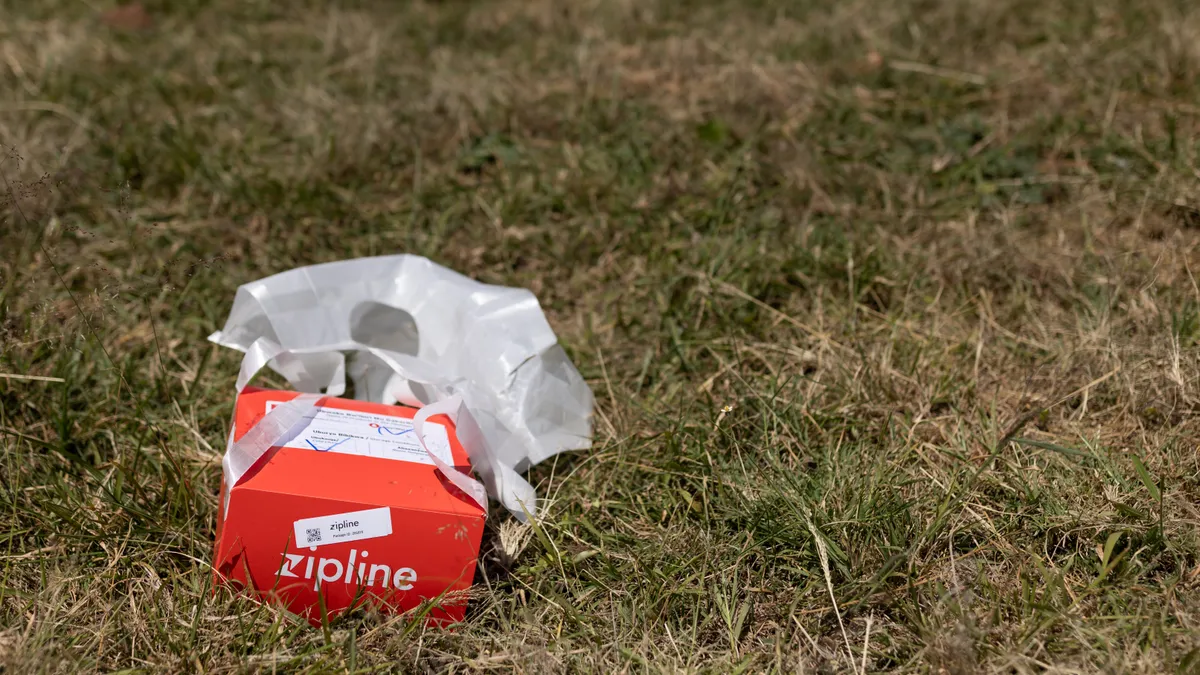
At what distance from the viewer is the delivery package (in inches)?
59.9

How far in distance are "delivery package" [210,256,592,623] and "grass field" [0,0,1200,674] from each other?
0.08 m

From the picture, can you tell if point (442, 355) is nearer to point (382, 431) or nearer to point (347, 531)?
point (382, 431)

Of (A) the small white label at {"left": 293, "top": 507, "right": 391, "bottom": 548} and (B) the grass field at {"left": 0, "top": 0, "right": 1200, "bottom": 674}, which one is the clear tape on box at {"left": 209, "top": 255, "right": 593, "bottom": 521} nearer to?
(B) the grass field at {"left": 0, "top": 0, "right": 1200, "bottom": 674}

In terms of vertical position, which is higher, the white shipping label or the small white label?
the white shipping label

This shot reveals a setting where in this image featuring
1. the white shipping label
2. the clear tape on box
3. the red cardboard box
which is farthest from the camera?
the clear tape on box

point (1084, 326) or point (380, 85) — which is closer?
point (1084, 326)

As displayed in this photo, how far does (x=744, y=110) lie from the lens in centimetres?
281

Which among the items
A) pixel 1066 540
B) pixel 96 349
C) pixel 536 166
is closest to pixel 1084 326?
pixel 1066 540

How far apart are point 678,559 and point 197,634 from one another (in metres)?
0.87

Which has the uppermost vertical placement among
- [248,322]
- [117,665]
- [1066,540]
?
[248,322]

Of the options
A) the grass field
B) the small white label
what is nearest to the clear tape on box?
the grass field

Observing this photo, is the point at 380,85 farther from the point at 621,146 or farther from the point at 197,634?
the point at 197,634

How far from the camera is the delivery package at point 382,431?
4.99 ft

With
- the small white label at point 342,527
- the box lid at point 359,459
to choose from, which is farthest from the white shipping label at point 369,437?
the small white label at point 342,527
